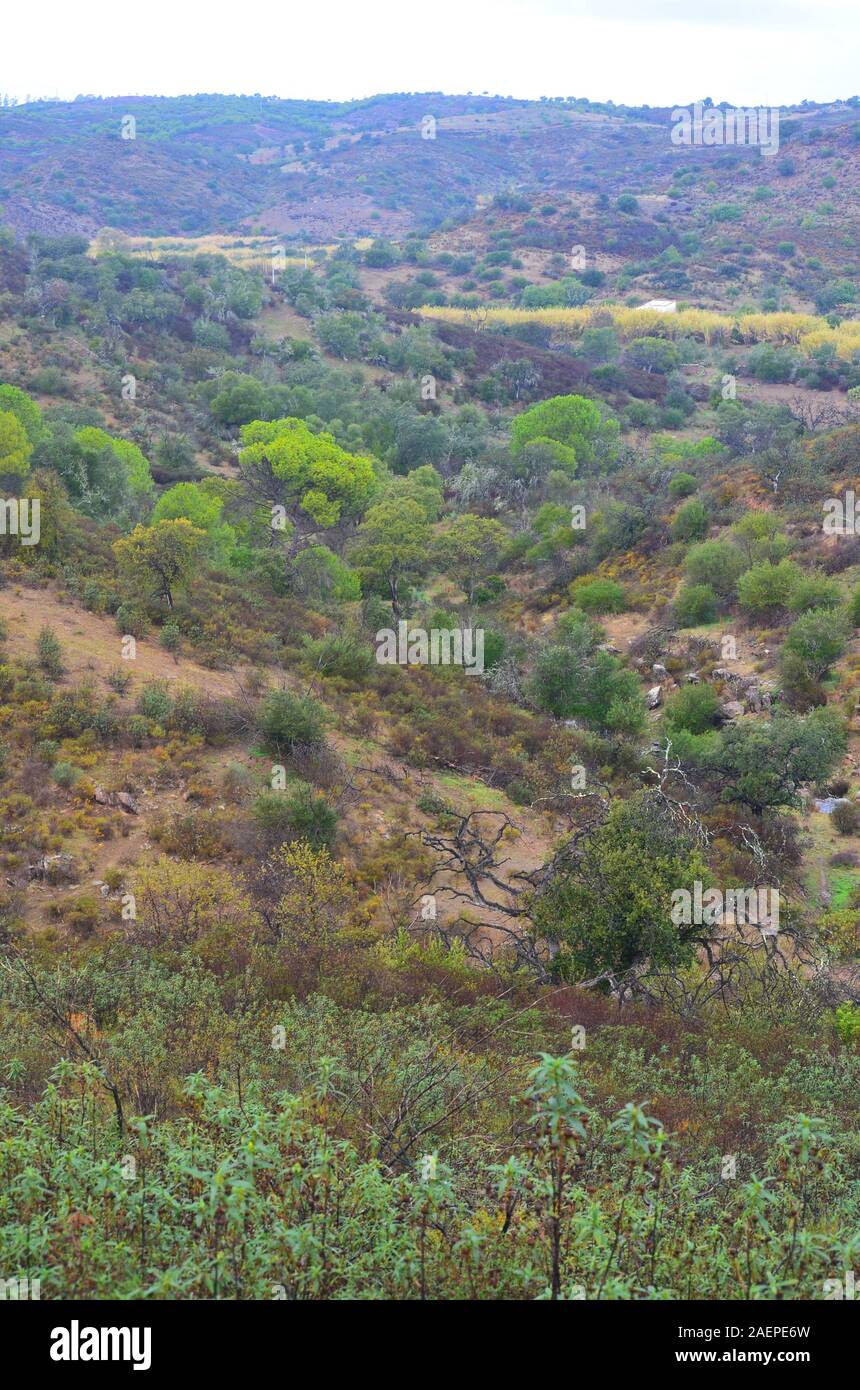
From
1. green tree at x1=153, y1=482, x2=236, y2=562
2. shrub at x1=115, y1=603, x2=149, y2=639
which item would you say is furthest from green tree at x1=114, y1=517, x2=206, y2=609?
green tree at x1=153, y1=482, x2=236, y2=562

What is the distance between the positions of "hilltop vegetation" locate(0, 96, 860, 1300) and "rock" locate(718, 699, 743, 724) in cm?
10

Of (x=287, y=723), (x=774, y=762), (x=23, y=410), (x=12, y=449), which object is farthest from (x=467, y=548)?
(x=287, y=723)

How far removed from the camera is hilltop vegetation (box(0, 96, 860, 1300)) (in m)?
3.78

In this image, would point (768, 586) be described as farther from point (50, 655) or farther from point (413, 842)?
point (50, 655)

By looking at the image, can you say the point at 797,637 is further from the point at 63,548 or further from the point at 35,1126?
the point at 35,1126

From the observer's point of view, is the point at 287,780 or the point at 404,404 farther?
the point at 404,404

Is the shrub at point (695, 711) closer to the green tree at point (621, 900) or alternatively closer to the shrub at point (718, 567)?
the shrub at point (718, 567)

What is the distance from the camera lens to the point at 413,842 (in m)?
12.2

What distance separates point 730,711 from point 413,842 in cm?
868
